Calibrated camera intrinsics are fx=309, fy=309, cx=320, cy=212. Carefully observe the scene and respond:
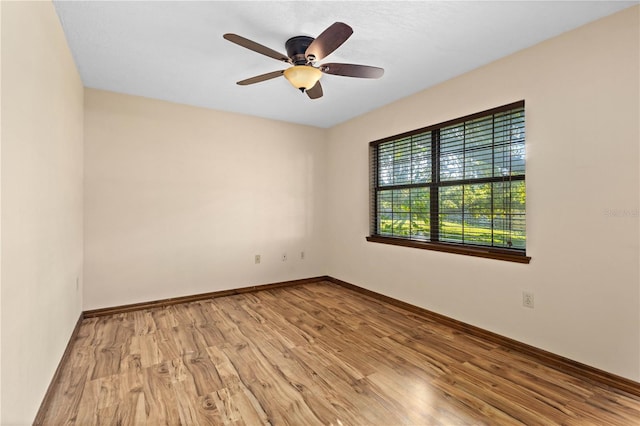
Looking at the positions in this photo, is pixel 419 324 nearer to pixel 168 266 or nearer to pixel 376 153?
pixel 376 153

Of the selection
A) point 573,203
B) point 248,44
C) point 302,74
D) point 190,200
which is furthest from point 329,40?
point 190,200

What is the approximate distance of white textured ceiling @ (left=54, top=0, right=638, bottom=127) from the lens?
198cm

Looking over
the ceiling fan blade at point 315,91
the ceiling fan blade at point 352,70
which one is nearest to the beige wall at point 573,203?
the ceiling fan blade at point 352,70

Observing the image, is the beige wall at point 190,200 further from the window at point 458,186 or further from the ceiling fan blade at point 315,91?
the ceiling fan blade at point 315,91

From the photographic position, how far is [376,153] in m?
4.14

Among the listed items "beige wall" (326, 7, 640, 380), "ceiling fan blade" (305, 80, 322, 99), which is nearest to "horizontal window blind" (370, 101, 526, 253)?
"beige wall" (326, 7, 640, 380)

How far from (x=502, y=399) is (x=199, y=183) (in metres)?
3.65

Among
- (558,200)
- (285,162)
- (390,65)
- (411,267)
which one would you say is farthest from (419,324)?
(285,162)

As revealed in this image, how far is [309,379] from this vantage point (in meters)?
2.09

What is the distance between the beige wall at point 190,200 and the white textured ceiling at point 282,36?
53 cm

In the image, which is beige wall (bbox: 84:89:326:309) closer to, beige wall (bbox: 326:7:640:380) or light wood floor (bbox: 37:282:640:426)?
light wood floor (bbox: 37:282:640:426)

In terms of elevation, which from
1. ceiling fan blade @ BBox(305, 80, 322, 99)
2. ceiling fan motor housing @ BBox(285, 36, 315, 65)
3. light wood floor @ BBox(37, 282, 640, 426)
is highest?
ceiling fan motor housing @ BBox(285, 36, 315, 65)

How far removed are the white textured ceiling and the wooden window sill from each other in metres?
1.67

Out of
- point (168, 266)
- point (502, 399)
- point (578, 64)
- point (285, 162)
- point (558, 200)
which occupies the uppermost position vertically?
point (578, 64)
